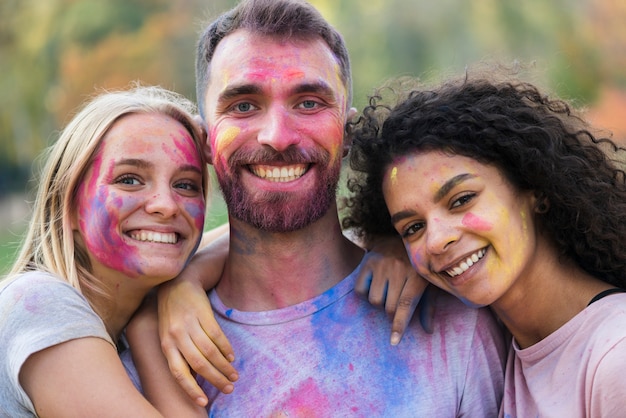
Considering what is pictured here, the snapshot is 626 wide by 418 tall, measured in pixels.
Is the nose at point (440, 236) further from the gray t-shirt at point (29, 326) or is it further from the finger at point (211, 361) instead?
the gray t-shirt at point (29, 326)

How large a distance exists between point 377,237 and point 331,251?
24 cm

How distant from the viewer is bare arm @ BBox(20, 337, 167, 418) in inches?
112

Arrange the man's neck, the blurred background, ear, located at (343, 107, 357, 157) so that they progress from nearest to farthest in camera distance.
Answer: the man's neck
ear, located at (343, 107, 357, 157)
the blurred background

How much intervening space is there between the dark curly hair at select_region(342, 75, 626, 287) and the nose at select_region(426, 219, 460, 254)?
291 millimetres

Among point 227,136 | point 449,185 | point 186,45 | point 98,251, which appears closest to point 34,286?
point 98,251

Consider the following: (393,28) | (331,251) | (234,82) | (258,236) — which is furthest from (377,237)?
(393,28)

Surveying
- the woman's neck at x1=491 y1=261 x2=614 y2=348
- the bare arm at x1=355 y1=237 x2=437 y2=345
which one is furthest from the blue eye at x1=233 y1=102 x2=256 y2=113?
the woman's neck at x1=491 y1=261 x2=614 y2=348

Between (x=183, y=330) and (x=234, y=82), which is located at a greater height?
(x=234, y=82)

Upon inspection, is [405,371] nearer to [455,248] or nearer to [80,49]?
[455,248]

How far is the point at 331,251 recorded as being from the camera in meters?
3.61

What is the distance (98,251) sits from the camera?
3.38 meters

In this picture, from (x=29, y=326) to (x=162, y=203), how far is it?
0.73m

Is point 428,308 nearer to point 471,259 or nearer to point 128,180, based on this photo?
point 471,259

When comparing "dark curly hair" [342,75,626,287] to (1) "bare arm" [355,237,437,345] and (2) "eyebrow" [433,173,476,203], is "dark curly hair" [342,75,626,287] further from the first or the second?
(1) "bare arm" [355,237,437,345]
